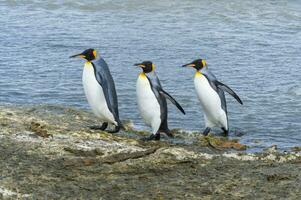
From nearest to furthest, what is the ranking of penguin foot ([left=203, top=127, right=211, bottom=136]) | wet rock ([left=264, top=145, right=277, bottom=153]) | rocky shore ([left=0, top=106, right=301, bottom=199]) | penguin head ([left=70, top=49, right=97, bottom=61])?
rocky shore ([left=0, top=106, right=301, bottom=199]) → wet rock ([left=264, top=145, right=277, bottom=153]) → penguin head ([left=70, top=49, right=97, bottom=61]) → penguin foot ([left=203, top=127, right=211, bottom=136])

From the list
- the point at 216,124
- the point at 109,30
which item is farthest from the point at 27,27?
the point at 216,124

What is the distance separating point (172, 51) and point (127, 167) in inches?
284

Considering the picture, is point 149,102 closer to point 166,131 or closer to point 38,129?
point 166,131

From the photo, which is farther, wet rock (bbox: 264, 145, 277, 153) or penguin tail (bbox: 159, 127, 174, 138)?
penguin tail (bbox: 159, 127, 174, 138)

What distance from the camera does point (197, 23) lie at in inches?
600

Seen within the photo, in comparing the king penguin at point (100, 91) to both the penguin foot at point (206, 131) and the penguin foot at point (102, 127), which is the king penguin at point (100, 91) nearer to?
the penguin foot at point (102, 127)

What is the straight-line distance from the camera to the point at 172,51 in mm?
12695

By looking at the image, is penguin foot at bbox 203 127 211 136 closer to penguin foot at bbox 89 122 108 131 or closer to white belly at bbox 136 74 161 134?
white belly at bbox 136 74 161 134

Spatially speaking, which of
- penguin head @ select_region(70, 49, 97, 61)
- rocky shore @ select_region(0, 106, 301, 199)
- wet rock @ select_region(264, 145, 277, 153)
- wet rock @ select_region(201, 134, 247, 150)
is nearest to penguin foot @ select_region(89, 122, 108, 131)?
rocky shore @ select_region(0, 106, 301, 199)

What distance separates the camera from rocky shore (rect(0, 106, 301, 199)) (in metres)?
5.09

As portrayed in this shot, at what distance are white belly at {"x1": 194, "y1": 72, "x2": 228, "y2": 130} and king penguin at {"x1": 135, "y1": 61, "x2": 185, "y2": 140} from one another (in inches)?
30.4

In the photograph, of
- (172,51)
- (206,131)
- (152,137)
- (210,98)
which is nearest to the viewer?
(152,137)

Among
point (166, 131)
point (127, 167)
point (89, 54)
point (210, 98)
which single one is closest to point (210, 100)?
point (210, 98)

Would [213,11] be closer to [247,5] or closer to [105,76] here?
[247,5]
